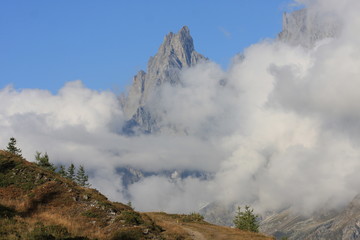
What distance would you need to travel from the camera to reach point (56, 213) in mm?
43812

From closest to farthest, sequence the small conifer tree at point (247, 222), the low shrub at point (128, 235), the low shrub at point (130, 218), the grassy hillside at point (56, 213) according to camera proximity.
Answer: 1. the grassy hillside at point (56, 213)
2. the low shrub at point (128, 235)
3. the low shrub at point (130, 218)
4. the small conifer tree at point (247, 222)

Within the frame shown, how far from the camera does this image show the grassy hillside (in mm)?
34156

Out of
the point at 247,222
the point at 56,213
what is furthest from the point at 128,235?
the point at 247,222

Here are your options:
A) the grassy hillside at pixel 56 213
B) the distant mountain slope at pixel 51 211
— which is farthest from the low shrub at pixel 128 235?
the distant mountain slope at pixel 51 211

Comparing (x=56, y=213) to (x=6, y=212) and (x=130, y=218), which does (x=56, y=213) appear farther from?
(x=130, y=218)

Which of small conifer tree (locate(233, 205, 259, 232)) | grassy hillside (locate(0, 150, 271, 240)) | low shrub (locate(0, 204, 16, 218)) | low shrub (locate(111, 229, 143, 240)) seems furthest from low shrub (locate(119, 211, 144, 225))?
small conifer tree (locate(233, 205, 259, 232))

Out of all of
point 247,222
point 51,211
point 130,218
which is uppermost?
point 247,222

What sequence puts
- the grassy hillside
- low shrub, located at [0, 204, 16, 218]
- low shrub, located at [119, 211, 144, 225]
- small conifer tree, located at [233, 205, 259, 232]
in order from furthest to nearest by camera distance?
1. small conifer tree, located at [233, 205, 259, 232]
2. low shrub, located at [119, 211, 144, 225]
3. low shrub, located at [0, 204, 16, 218]
4. the grassy hillside

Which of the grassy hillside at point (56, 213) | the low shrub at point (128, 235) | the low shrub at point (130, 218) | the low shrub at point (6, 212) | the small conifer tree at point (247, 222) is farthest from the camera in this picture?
the small conifer tree at point (247, 222)

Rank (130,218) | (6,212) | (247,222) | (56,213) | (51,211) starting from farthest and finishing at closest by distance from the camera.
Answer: (247,222) → (130,218) → (51,211) → (56,213) → (6,212)

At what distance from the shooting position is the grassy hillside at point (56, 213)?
34.2 meters

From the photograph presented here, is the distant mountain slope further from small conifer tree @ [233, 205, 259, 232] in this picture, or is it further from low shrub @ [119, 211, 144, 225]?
small conifer tree @ [233, 205, 259, 232]

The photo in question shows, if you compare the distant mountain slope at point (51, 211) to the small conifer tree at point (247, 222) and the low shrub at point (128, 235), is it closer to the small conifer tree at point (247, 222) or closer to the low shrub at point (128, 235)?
the low shrub at point (128, 235)

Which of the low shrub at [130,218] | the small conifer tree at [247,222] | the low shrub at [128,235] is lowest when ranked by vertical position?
the low shrub at [128,235]
